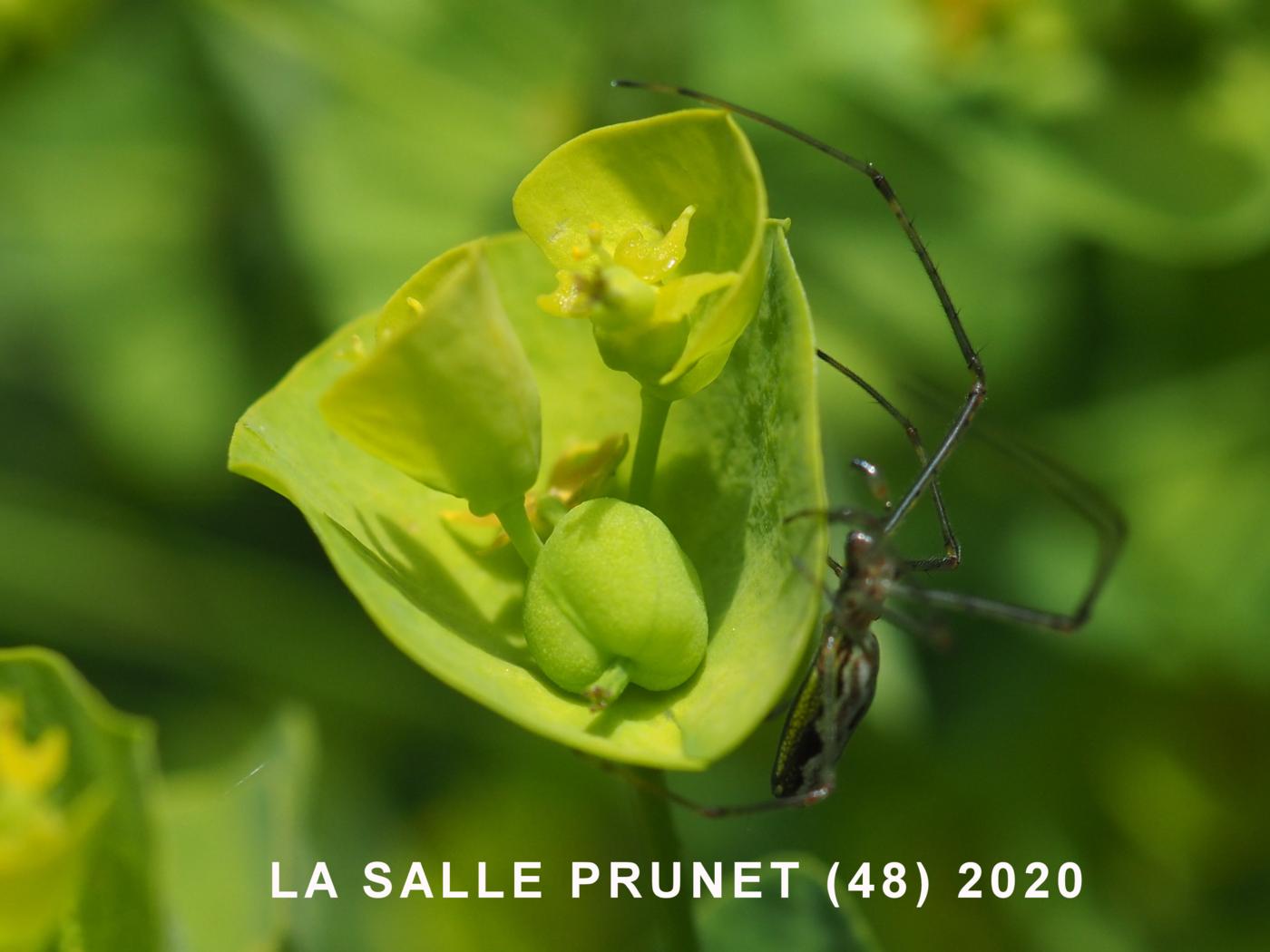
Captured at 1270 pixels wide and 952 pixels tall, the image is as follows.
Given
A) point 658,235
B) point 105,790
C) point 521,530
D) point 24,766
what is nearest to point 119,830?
point 105,790

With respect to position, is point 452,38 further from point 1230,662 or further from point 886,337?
point 1230,662

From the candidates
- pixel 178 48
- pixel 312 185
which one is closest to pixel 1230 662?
pixel 312 185

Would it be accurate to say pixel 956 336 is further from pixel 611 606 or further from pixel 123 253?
pixel 123 253

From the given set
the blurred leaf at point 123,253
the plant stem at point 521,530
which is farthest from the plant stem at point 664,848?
the blurred leaf at point 123,253

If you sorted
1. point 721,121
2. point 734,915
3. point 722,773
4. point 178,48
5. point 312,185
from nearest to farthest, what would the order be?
point 721,121 → point 734,915 → point 722,773 → point 312,185 → point 178,48

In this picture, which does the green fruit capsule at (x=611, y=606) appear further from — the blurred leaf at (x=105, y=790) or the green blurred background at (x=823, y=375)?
the green blurred background at (x=823, y=375)

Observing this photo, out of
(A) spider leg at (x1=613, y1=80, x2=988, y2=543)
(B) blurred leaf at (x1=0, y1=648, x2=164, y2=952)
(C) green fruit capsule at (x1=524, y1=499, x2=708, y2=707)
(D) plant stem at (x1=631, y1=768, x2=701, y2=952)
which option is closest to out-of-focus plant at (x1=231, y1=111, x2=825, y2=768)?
(C) green fruit capsule at (x1=524, y1=499, x2=708, y2=707)

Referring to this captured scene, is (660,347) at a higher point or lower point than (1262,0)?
lower

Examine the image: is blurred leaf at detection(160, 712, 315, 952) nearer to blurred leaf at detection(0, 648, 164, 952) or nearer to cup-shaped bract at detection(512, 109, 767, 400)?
blurred leaf at detection(0, 648, 164, 952)
